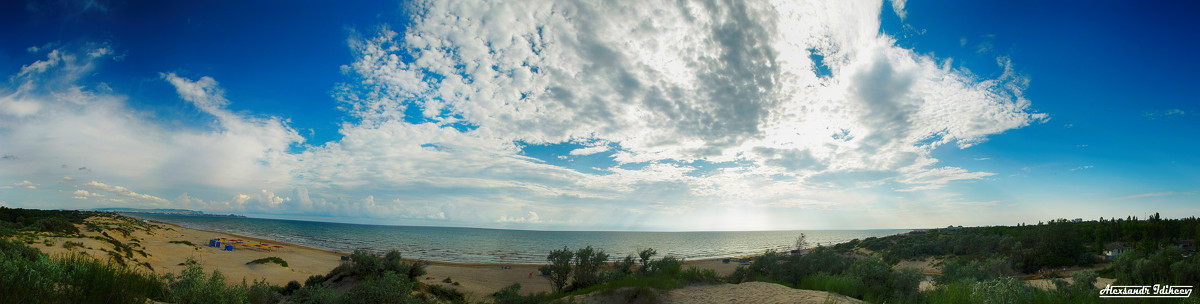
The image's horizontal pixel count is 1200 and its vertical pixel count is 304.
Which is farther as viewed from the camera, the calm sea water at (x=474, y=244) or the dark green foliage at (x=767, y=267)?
the calm sea water at (x=474, y=244)

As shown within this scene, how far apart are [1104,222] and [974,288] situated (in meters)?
57.3

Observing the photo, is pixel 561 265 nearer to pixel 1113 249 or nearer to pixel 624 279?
pixel 624 279

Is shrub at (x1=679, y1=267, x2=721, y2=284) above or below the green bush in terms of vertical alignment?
below

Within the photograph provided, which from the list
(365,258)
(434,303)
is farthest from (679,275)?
(365,258)

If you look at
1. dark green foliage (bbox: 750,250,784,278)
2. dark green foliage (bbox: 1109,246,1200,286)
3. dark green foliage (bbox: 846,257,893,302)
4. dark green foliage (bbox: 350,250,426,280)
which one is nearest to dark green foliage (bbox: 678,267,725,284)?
dark green foliage (bbox: 750,250,784,278)

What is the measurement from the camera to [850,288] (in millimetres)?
11469

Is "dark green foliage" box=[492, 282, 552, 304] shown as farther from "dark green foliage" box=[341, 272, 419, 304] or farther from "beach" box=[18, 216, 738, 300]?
"beach" box=[18, 216, 738, 300]

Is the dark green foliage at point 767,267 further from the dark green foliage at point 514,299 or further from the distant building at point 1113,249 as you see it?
the distant building at point 1113,249

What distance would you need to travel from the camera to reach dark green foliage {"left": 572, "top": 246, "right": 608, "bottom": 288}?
657 inches

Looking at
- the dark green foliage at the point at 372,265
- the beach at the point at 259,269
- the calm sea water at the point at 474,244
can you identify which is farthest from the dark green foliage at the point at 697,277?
the calm sea water at the point at 474,244

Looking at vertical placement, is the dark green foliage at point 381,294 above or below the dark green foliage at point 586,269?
above

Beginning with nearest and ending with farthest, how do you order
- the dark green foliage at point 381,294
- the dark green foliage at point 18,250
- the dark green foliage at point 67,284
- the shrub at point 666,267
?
1. the dark green foliage at point 67,284
2. the dark green foliage at point 18,250
3. the dark green foliage at point 381,294
4. the shrub at point 666,267

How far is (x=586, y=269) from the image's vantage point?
17.6m

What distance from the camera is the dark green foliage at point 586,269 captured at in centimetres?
1669
